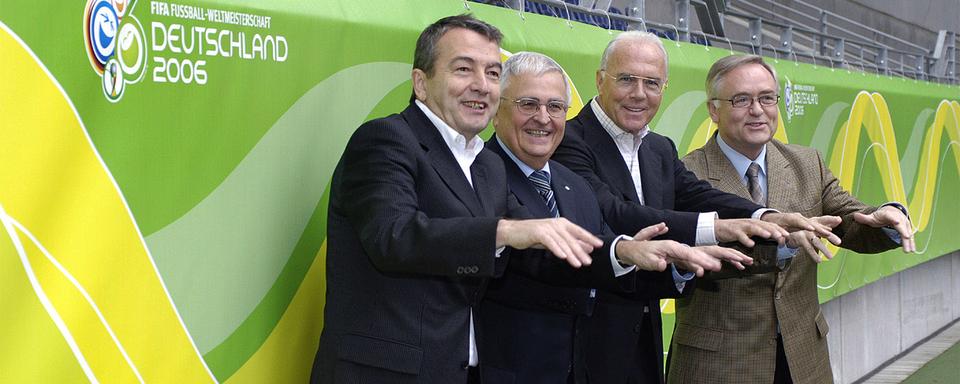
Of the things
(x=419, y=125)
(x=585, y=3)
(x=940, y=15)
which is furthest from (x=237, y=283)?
(x=940, y=15)

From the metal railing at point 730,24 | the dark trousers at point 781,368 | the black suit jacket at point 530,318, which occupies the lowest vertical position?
the dark trousers at point 781,368

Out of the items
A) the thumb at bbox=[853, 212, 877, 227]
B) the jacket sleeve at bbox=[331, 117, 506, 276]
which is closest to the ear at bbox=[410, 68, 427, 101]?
the jacket sleeve at bbox=[331, 117, 506, 276]

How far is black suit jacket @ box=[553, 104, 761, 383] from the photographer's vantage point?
3.30 metres

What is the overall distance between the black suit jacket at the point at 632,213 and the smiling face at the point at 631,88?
64 mm

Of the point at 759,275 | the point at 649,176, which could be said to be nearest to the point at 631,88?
the point at 649,176

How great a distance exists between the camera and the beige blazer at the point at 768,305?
373 centimetres

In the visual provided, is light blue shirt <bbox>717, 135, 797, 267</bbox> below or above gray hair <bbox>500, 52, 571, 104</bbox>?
below

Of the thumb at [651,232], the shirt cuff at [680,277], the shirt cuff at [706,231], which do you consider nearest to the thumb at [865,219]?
the shirt cuff at [706,231]

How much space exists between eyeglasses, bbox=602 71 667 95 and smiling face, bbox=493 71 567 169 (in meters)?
0.43

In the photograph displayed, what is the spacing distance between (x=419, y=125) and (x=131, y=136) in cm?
63

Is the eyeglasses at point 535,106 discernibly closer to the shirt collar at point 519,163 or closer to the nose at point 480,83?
the shirt collar at point 519,163

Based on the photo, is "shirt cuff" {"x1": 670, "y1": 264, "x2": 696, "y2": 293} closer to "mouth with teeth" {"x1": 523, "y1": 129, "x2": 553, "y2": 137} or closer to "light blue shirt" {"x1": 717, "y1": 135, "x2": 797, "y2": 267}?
"mouth with teeth" {"x1": 523, "y1": 129, "x2": 553, "y2": 137}

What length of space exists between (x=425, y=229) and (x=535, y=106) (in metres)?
0.79

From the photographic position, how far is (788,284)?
382 centimetres
